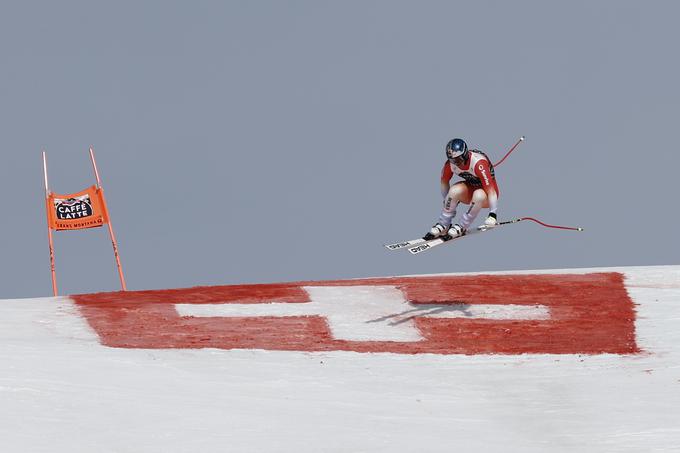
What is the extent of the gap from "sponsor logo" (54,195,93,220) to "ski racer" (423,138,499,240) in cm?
859

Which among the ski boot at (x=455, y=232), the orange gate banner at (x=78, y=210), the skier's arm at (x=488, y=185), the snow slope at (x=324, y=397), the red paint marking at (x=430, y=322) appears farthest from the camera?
the orange gate banner at (x=78, y=210)

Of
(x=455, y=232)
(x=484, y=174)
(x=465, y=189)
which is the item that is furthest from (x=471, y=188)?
(x=455, y=232)

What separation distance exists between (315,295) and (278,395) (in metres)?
8.45

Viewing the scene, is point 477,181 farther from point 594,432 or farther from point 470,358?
point 594,432

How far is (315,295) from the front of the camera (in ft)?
80.6

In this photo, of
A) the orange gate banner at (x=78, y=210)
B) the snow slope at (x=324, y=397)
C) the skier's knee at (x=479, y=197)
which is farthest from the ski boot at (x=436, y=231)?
the orange gate banner at (x=78, y=210)

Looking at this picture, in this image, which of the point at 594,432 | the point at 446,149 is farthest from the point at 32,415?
the point at 446,149

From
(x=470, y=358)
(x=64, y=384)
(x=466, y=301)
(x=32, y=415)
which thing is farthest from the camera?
(x=466, y=301)

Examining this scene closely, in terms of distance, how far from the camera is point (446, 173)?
2244cm

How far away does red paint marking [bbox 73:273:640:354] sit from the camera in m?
20.5

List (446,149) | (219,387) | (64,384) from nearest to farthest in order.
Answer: (64,384) → (219,387) → (446,149)

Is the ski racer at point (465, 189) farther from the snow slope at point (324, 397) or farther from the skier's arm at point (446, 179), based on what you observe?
the snow slope at point (324, 397)

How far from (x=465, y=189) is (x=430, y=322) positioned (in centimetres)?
242

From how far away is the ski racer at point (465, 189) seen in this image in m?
21.8
